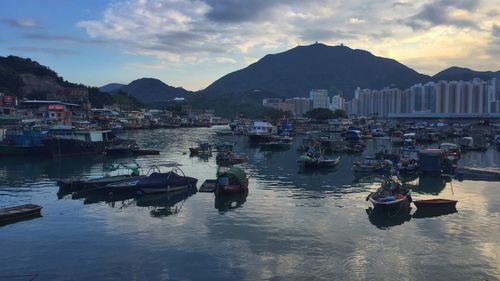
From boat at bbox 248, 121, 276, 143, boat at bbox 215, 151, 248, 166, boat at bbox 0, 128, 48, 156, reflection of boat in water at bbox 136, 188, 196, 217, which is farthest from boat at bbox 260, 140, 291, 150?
reflection of boat in water at bbox 136, 188, 196, 217

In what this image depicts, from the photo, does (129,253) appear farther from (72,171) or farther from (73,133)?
(73,133)

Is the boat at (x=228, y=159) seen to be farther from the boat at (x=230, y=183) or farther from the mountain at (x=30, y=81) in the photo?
the mountain at (x=30, y=81)

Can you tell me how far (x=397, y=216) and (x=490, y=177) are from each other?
16.5m

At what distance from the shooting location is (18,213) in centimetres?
2167

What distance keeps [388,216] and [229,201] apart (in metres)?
8.91

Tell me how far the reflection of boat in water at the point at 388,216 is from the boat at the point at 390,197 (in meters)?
0.27

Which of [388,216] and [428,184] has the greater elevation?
[388,216]

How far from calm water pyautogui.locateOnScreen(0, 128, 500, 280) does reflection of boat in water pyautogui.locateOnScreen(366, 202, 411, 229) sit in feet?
0.39

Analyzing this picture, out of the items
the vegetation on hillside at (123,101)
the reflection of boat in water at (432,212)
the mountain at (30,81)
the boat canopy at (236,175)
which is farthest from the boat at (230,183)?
the vegetation on hillside at (123,101)

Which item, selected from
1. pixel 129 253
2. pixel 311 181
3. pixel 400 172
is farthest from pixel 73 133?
pixel 129 253

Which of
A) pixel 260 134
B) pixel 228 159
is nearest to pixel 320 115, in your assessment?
pixel 260 134

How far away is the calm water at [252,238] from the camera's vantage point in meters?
15.4

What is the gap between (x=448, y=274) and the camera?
15.3 metres

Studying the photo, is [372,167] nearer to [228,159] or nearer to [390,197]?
[228,159]
